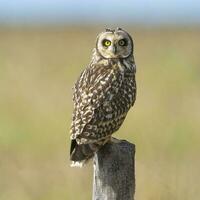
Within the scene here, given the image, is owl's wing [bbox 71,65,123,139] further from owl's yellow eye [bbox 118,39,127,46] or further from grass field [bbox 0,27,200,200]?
grass field [bbox 0,27,200,200]

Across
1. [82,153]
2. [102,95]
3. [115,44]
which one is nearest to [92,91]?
[102,95]

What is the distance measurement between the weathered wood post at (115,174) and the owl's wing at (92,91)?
0.29 metres

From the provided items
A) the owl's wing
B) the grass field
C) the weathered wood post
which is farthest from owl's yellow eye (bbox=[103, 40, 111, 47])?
the weathered wood post

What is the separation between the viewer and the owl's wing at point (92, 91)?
4746mm

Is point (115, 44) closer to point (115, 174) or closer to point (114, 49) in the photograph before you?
point (114, 49)
